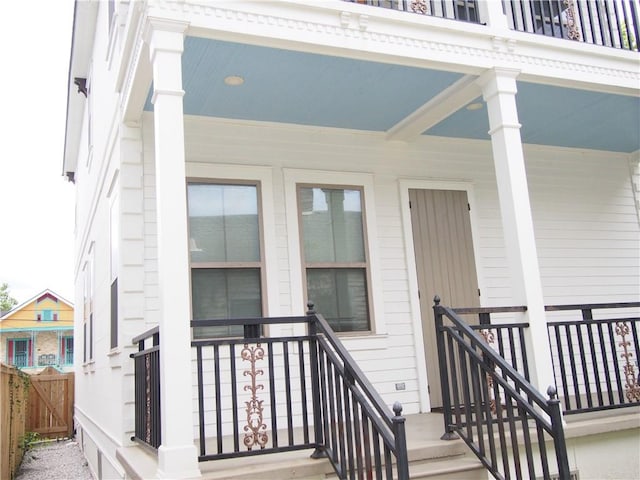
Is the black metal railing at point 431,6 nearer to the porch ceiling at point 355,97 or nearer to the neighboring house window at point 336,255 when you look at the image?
the porch ceiling at point 355,97

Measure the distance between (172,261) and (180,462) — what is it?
47.4 inches

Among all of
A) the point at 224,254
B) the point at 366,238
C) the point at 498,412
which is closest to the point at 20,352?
the point at 224,254

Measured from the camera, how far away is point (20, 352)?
111 ft

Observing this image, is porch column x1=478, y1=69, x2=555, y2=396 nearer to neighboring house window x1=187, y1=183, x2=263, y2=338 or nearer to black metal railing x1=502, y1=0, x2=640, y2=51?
black metal railing x1=502, y1=0, x2=640, y2=51

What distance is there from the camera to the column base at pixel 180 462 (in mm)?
3353

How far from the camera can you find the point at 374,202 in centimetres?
639

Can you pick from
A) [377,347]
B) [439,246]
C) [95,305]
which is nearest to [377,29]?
[439,246]

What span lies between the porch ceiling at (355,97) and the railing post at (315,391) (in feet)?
6.96

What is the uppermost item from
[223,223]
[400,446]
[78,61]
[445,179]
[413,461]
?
[78,61]

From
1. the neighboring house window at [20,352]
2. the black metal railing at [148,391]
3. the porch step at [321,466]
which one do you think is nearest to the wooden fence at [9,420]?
the black metal railing at [148,391]

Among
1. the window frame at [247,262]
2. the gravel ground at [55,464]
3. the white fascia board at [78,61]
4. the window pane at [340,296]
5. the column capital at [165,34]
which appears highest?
the white fascia board at [78,61]

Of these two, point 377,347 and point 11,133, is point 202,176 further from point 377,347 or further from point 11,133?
point 11,133

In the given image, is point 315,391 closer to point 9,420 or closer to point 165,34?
point 165,34

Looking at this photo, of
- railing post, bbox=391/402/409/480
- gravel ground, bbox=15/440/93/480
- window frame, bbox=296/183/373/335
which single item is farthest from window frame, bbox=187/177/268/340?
gravel ground, bbox=15/440/93/480
